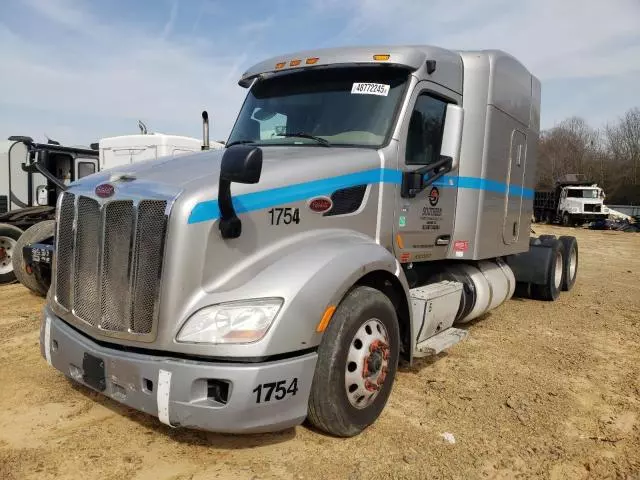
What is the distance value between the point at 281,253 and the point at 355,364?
88 cm

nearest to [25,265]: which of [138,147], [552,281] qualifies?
[138,147]

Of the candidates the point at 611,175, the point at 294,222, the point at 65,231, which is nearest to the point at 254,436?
the point at 294,222

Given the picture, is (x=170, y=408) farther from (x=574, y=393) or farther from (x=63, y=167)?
(x=63, y=167)

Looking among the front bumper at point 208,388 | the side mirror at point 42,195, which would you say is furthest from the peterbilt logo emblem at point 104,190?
the side mirror at point 42,195

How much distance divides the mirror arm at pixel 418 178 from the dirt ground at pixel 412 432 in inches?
66.1

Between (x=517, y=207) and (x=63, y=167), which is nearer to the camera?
(x=517, y=207)

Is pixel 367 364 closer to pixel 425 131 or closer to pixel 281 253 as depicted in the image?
pixel 281 253

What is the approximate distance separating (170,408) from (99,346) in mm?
725

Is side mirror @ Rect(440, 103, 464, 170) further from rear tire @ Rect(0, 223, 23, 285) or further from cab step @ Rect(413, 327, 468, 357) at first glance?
rear tire @ Rect(0, 223, 23, 285)

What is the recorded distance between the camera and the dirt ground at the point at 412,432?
319 centimetres

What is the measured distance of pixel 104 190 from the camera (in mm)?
3346

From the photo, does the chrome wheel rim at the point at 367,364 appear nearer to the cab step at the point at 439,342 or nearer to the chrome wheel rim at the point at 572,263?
the cab step at the point at 439,342

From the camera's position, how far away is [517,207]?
6.81m

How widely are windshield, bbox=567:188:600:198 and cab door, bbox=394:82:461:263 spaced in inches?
1330
